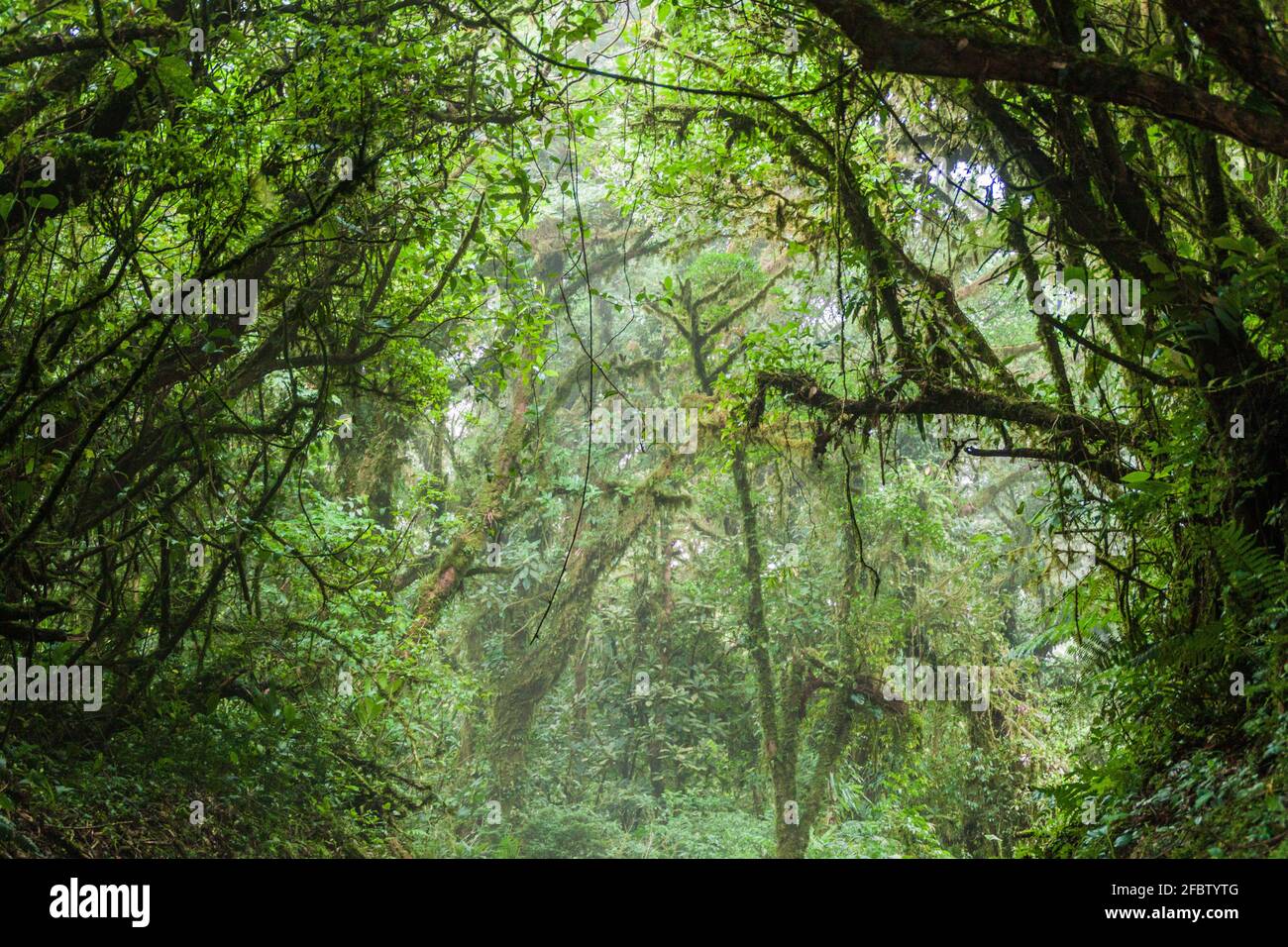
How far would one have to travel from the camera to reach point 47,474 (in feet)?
15.0

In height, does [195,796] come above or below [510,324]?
below

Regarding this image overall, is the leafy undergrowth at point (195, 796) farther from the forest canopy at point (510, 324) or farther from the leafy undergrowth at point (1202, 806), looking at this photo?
the leafy undergrowth at point (1202, 806)

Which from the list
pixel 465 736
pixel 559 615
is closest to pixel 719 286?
pixel 559 615

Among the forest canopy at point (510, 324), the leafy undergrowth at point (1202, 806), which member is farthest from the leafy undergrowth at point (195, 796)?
the leafy undergrowth at point (1202, 806)

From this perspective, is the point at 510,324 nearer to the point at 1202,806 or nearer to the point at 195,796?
the point at 195,796

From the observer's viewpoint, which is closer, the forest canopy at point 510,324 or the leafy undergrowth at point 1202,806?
the leafy undergrowth at point 1202,806

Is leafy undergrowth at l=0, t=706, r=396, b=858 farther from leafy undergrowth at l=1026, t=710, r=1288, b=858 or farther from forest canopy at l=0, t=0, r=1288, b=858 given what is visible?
leafy undergrowth at l=1026, t=710, r=1288, b=858

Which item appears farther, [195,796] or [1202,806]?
[195,796]

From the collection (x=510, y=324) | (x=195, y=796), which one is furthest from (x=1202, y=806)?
(x=195, y=796)
